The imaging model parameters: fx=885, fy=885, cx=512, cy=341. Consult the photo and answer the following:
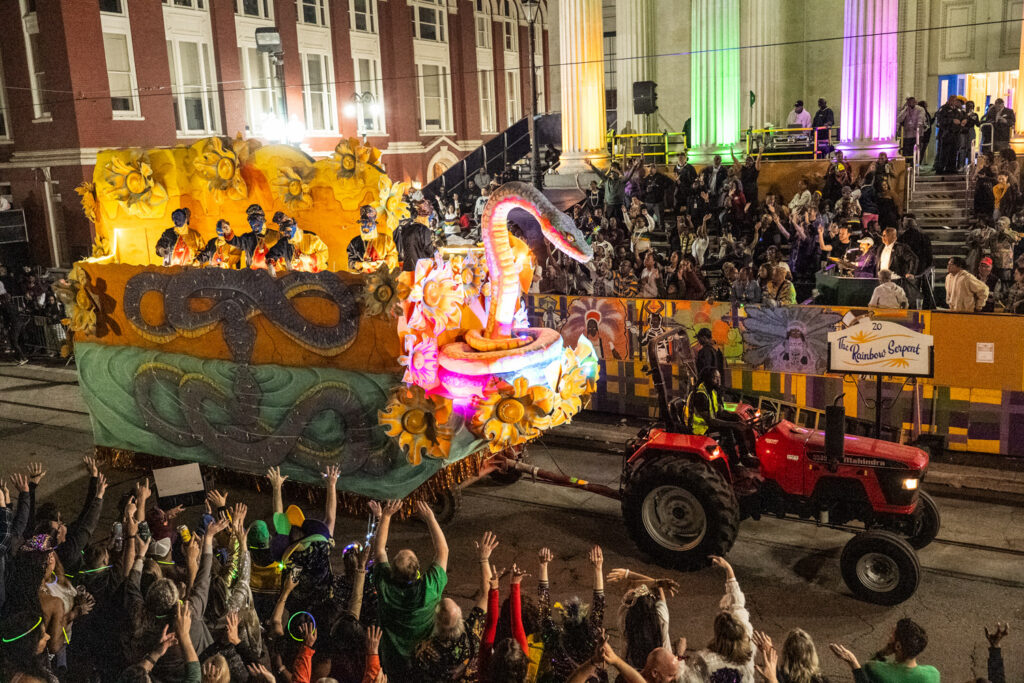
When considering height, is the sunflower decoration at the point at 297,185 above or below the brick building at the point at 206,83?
below

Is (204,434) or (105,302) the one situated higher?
(105,302)

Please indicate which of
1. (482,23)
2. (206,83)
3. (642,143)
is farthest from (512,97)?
(642,143)

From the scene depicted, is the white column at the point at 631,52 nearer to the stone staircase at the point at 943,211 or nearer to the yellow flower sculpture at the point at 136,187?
the stone staircase at the point at 943,211

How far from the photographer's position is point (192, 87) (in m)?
27.1

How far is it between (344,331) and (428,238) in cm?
155

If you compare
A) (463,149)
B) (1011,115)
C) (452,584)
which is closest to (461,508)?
(452,584)

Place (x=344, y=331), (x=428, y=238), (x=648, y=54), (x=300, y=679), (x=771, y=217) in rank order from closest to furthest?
(x=300, y=679)
(x=344, y=331)
(x=428, y=238)
(x=771, y=217)
(x=648, y=54)

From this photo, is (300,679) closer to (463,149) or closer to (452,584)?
(452,584)

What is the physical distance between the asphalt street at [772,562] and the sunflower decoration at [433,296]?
7.75 ft

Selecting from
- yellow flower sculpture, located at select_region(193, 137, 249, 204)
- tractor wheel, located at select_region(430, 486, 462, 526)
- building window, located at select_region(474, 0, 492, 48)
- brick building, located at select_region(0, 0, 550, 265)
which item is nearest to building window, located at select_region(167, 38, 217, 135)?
brick building, located at select_region(0, 0, 550, 265)

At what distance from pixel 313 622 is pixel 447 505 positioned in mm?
4096

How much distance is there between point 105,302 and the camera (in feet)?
34.1

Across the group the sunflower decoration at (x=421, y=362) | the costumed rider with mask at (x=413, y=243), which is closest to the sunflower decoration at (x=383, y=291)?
the sunflower decoration at (x=421, y=362)

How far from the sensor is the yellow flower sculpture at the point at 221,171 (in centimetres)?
986
